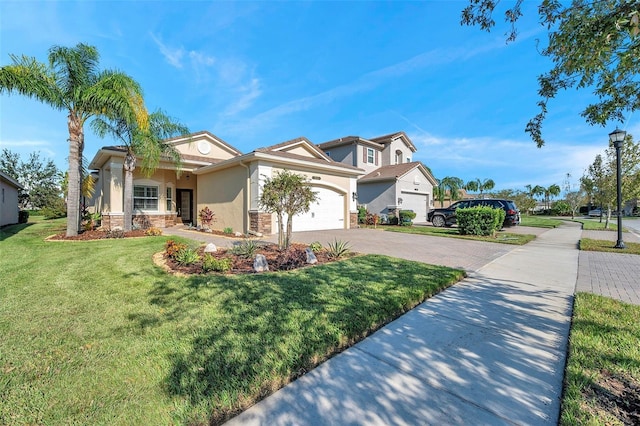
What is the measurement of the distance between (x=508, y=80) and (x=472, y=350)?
18.7 feet

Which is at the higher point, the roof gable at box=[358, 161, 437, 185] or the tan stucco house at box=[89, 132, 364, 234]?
the roof gable at box=[358, 161, 437, 185]

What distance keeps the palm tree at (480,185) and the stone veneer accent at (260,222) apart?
54678 mm

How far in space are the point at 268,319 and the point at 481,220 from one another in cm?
1247

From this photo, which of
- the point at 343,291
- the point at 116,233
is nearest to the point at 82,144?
the point at 116,233

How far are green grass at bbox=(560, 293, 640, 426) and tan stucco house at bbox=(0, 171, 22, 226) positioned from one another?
22526 mm

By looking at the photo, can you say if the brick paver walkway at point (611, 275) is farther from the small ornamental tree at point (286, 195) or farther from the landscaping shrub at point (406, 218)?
the landscaping shrub at point (406, 218)

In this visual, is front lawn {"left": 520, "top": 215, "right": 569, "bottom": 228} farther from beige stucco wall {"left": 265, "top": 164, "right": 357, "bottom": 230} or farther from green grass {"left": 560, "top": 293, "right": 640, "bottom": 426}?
green grass {"left": 560, "top": 293, "right": 640, "bottom": 426}

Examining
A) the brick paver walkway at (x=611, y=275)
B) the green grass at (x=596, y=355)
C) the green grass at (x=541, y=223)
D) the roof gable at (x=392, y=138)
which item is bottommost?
the green grass at (x=596, y=355)

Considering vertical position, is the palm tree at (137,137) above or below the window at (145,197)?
above

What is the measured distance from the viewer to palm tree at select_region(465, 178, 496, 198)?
5353cm

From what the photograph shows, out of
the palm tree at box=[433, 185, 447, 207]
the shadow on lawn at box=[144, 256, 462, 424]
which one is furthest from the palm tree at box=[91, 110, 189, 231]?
the palm tree at box=[433, 185, 447, 207]

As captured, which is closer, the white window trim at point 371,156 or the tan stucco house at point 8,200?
the tan stucco house at point 8,200

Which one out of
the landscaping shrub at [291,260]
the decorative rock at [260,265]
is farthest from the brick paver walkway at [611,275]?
the decorative rock at [260,265]

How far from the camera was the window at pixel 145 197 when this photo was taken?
14657 millimetres
